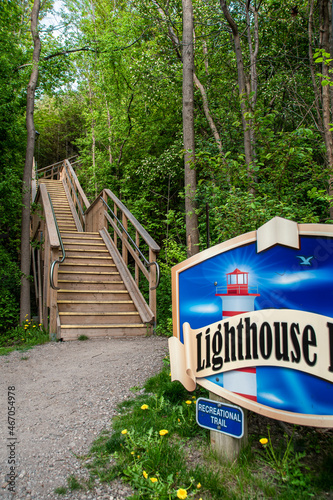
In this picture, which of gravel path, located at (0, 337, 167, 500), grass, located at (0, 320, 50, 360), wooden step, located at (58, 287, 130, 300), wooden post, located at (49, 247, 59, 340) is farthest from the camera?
wooden step, located at (58, 287, 130, 300)

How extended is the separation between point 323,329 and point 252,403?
611 millimetres

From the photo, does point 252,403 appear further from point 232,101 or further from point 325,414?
point 232,101

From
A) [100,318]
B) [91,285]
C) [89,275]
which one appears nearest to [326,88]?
[100,318]

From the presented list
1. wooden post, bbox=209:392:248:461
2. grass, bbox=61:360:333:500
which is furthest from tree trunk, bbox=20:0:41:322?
wooden post, bbox=209:392:248:461

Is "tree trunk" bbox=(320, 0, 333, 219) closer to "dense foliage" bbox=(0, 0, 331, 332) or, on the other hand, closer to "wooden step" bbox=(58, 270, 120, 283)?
"dense foliage" bbox=(0, 0, 331, 332)

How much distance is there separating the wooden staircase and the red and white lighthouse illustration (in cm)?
387

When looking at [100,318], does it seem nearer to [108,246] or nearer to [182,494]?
[108,246]

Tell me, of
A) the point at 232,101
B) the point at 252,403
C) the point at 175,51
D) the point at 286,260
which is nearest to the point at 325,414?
the point at 252,403

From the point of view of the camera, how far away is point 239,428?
214 centimetres

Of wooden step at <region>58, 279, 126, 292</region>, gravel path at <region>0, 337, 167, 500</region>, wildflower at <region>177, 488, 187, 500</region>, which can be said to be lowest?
gravel path at <region>0, 337, 167, 500</region>

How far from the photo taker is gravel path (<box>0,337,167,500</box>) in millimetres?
2217

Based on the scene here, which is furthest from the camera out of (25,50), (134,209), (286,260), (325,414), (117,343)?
(134,209)

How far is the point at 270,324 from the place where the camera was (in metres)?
2.04

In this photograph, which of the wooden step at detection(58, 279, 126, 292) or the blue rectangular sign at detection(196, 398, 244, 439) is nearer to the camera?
the blue rectangular sign at detection(196, 398, 244, 439)
